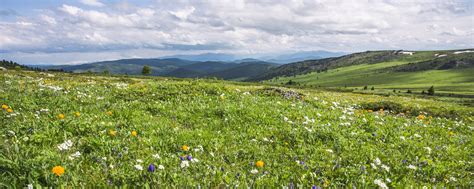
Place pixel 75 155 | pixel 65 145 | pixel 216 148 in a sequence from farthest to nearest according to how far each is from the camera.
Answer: pixel 216 148, pixel 65 145, pixel 75 155

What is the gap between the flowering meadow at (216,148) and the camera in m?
5.47

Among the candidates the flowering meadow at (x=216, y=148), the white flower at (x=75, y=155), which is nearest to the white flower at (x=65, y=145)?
the flowering meadow at (x=216, y=148)

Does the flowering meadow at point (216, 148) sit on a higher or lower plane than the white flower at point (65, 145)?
lower

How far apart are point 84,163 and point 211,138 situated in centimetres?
356

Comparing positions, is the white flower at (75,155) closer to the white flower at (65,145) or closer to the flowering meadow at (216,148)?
the flowering meadow at (216,148)

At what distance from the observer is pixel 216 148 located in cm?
816

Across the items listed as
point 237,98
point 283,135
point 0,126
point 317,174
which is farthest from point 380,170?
point 237,98

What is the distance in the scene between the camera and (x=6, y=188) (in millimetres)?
4559

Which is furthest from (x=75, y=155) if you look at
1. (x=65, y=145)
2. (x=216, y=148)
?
(x=216, y=148)

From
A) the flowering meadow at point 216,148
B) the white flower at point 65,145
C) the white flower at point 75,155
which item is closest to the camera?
the flowering meadow at point 216,148

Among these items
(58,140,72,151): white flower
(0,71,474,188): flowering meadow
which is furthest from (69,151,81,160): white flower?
(58,140,72,151): white flower

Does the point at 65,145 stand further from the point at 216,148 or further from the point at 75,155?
the point at 216,148

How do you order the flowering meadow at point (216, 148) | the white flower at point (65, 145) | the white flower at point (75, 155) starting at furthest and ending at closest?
the white flower at point (65, 145)
the white flower at point (75, 155)
the flowering meadow at point (216, 148)

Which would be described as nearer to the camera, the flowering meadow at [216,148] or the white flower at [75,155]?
the flowering meadow at [216,148]
